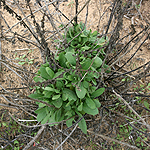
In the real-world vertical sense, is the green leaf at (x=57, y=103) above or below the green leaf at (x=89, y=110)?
above

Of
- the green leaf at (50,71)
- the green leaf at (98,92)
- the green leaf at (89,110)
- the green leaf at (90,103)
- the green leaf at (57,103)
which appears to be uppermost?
the green leaf at (50,71)

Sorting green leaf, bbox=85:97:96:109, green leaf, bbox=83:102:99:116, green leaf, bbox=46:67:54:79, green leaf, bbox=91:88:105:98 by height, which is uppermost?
green leaf, bbox=46:67:54:79

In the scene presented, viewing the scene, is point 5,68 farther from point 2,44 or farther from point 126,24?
point 126,24

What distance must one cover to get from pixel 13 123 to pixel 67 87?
1339 mm

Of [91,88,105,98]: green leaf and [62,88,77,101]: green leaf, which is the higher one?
[62,88,77,101]: green leaf

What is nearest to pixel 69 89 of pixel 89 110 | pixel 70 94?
pixel 70 94

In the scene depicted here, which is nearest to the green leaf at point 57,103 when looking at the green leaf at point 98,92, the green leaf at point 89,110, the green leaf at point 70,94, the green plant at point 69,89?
the green plant at point 69,89

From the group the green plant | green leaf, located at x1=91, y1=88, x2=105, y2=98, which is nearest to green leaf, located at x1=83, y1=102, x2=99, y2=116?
the green plant

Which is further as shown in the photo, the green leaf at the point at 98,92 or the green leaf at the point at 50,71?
the green leaf at the point at 98,92

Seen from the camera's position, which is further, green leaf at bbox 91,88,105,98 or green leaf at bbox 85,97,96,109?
green leaf at bbox 91,88,105,98

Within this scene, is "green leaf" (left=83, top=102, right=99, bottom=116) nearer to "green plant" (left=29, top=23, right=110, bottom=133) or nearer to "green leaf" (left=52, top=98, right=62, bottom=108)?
"green plant" (left=29, top=23, right=110, bottom=133)

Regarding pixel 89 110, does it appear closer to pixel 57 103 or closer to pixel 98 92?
pixel 98 92

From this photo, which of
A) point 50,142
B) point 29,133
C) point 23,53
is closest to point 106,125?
point 50,142

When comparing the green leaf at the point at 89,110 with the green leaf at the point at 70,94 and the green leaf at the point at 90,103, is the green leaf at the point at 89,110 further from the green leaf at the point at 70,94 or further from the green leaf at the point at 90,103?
the green leaf at the point at 70,94
